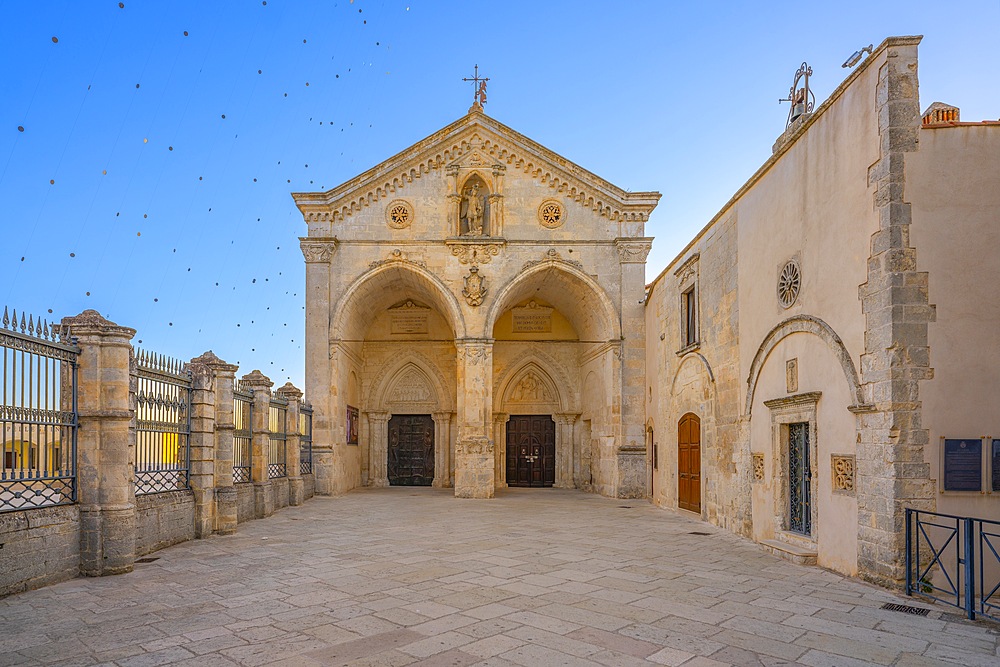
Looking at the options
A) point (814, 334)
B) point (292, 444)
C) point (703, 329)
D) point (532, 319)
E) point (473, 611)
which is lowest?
point (473, 611)

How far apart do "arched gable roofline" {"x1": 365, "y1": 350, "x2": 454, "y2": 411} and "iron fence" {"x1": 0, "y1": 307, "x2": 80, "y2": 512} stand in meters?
16.2

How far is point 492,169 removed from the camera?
2100 centimetres

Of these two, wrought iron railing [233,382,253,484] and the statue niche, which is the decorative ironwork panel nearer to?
wrought iron railing [233,382,253,484]

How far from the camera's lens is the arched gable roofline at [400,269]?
20406mm

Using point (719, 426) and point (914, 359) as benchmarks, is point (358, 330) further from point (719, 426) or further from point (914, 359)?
point (914, 359)

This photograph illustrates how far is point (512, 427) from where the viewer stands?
25.0m

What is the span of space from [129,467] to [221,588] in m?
2.26

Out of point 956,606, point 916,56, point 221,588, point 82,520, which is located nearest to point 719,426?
point 956,606

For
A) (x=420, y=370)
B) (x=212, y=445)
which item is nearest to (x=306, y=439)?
(x=420, y=370)

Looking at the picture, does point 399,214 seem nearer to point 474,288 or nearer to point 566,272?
point 474,288

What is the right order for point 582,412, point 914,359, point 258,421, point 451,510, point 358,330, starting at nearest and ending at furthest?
point 914,359, point 258,421, point 451,510, point 358,330, point 582,412

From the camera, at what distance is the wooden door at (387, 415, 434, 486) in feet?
81.1

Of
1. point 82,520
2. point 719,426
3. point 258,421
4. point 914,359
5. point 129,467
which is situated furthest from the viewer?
point 258,421

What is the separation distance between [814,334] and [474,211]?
13233mm
